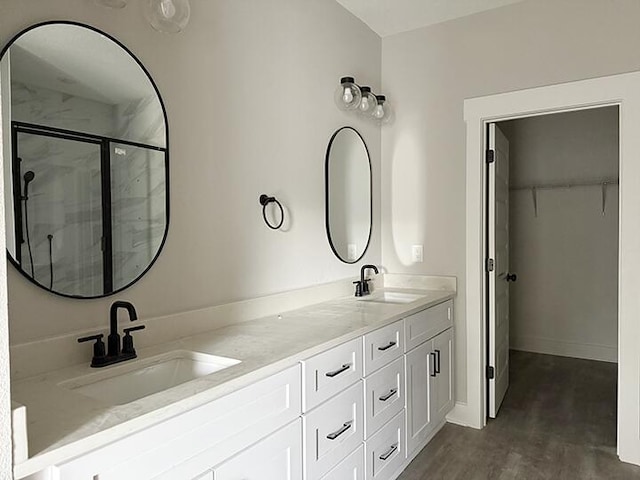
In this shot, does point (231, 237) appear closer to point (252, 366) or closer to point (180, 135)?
point (180, 135)

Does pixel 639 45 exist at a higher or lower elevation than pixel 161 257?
higher

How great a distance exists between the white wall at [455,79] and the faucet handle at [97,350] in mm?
2190

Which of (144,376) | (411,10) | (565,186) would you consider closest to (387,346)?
(144,376)

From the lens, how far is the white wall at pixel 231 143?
4.97 feet

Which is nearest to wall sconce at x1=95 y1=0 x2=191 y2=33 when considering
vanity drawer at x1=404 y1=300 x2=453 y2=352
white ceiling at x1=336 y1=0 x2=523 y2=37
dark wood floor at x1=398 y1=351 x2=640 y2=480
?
white ceiling at x1=336 y1=0 x2=523 y2=37

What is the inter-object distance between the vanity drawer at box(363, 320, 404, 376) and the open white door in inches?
42.3

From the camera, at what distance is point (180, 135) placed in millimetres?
1812

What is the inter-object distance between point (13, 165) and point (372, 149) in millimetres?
2324

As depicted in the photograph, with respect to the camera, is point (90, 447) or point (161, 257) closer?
point (90, 447)

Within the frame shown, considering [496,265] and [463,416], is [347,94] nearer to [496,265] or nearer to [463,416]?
[496,265]

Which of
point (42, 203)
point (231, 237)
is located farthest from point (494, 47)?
point (42, 203)

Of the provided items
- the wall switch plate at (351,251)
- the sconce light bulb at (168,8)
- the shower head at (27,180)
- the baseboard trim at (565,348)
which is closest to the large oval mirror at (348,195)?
the wall switch plate at (351,251)

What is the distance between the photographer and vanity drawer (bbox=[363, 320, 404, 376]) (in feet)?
6.51

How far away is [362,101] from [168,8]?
147cm
